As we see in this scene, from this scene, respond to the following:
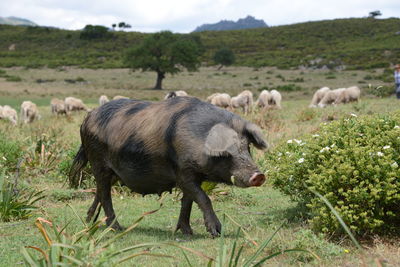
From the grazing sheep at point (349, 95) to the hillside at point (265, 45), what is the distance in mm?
34826

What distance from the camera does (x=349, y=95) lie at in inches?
928

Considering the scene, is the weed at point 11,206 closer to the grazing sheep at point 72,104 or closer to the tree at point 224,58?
the grazing sheep at point 72,104

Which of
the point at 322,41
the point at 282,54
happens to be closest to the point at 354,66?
the point at 282,54

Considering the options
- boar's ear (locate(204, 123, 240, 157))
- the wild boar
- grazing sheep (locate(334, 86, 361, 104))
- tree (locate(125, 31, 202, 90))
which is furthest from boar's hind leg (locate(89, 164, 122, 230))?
tree (locate(125, 31, 202, 90))

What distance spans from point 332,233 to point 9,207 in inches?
152

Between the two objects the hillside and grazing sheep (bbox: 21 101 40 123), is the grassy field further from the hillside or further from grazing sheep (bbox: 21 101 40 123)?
the hillside

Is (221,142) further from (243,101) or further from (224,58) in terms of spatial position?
(224,58)

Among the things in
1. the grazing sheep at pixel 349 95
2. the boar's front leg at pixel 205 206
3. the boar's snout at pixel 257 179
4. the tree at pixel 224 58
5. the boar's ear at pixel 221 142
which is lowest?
the tree at pixel 224 58

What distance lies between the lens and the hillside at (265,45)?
66500 millimetres

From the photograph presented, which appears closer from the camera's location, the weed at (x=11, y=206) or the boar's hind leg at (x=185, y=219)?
the boar's hind leg at (x=185, y=219)

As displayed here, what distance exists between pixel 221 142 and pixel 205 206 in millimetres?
706

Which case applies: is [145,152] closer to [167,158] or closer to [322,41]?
[167,158]

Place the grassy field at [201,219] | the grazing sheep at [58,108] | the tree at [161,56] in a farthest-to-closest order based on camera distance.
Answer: the tree at [161,56], the grazing sheep at [58,108], the grassy field at [201,219]

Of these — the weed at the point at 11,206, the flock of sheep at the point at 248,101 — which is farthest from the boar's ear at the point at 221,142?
the flock of sheep at the point at 248,101
